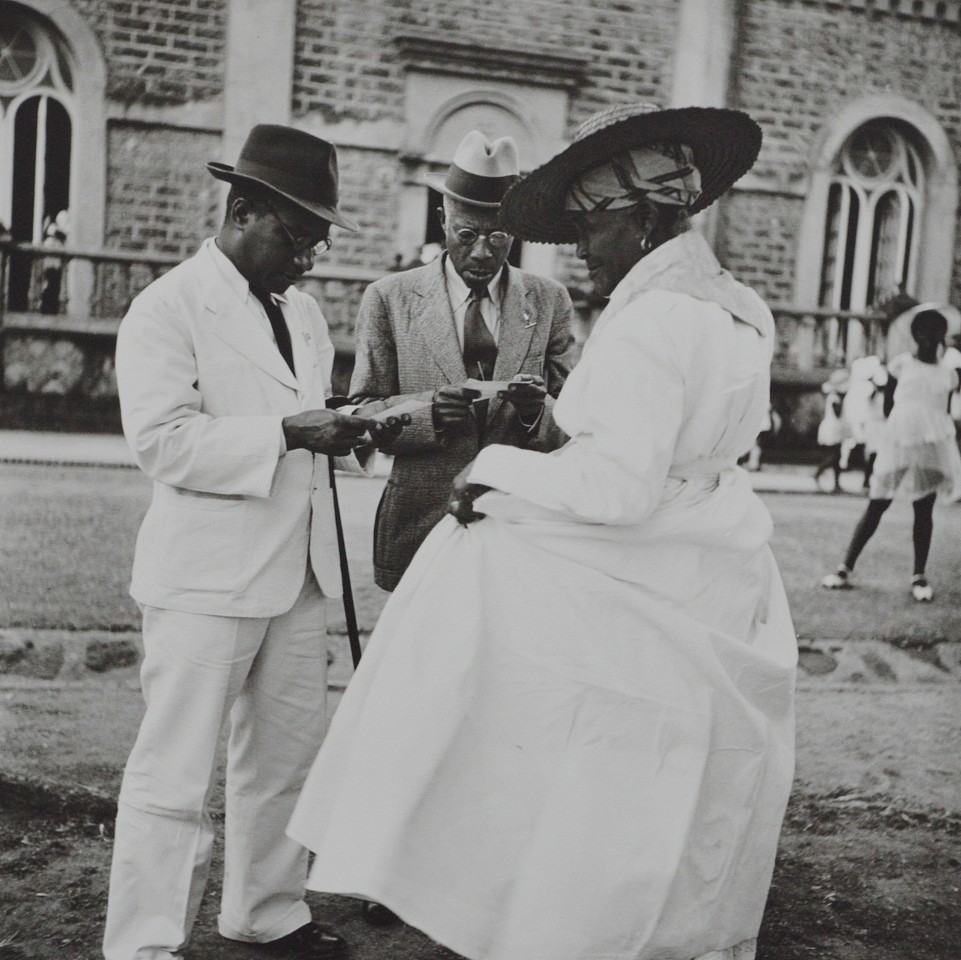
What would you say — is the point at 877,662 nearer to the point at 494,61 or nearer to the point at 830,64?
the point at 494,61

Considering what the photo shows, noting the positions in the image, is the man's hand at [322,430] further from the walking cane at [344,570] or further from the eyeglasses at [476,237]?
the eyeglasses at [476,237]

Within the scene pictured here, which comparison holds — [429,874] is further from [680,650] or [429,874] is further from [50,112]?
[50,112]

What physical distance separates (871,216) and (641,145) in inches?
402

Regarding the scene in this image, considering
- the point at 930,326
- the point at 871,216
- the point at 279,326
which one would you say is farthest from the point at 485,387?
the point at 871,216

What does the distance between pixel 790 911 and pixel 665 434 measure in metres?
1.72

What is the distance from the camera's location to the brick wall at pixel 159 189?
31.2ft

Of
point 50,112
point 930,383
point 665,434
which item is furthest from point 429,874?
point 50,112

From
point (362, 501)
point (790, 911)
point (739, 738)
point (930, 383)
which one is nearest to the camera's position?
point (739, 738)

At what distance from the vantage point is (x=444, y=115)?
1048cm

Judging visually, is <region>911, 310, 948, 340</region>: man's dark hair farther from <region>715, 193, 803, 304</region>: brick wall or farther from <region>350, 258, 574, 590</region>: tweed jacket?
<region>350, 258, 574, 590</region>: tweed jacket

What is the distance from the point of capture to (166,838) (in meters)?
2.50

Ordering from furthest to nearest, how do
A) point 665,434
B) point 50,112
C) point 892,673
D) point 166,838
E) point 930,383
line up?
point 50,112 < point 930,383 < point 892,673 < point 166,838 < point 665,434

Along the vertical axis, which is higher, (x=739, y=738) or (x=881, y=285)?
(x=881, y=285)

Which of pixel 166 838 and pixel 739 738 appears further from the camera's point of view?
pixel 166 838
